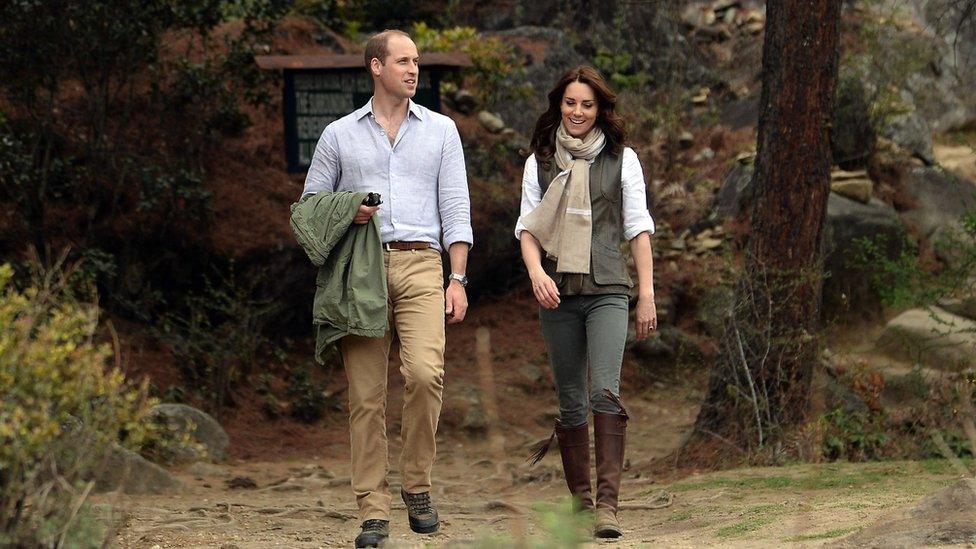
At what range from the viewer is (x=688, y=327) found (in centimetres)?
1426

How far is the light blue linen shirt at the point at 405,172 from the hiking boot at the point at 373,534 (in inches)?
46.7

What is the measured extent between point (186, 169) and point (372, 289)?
22.5 ft

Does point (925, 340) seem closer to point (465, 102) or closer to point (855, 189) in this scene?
point (855, 189)

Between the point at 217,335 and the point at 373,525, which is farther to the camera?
the point at 217,335

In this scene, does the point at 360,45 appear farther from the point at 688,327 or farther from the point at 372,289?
the point at 372,289

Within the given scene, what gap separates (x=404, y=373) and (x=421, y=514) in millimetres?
631

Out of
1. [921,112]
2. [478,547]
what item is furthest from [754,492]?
[921,112]

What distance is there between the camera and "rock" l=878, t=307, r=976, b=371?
12.1 meters

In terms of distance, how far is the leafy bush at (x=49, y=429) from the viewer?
4.19m

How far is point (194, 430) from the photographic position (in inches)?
409

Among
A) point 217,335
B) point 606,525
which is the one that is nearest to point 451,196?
point 606,525

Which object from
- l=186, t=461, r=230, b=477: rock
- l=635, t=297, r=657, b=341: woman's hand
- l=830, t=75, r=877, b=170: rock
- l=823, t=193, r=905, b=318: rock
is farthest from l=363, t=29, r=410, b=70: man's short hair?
l=830, t=75, r=877, b=170: rock

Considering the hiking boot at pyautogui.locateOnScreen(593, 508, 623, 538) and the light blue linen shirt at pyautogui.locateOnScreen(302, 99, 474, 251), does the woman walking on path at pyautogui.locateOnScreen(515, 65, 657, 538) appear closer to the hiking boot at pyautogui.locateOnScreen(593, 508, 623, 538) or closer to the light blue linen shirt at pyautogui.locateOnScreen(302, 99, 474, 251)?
the hiking boot at pyautogui.locateOnScreen(593, 508, 623, 538)

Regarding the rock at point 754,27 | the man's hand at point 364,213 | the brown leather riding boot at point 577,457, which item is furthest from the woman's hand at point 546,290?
the rock at point 754,27
